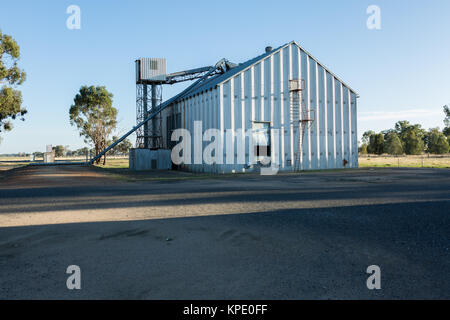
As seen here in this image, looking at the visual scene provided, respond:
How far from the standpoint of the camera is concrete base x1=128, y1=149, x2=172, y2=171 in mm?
30250

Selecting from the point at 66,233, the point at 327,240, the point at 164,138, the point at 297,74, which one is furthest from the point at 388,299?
the point at 164,138

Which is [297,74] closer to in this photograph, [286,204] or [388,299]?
[286,204]

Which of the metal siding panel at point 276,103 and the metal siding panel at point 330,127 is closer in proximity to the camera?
the metal siding panel at point 276,103

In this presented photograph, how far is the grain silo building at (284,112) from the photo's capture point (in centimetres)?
2408

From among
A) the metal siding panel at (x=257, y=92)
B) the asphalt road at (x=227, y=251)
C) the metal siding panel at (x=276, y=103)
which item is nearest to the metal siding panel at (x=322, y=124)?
the metal siding panel at (x=276, y=103)

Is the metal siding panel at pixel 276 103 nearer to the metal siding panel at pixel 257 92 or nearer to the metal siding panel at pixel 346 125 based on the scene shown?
the metal siding panel at pixel 257 92

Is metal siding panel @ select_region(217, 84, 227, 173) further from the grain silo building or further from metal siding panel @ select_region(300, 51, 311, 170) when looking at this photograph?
metal siding panel @ select_region(300, 51, 311, 170)

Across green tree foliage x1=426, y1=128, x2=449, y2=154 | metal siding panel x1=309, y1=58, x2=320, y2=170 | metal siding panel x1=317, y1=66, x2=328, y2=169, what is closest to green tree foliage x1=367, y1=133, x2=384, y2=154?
green tree foliage x1=426, y1=128, x2=449, y2=154

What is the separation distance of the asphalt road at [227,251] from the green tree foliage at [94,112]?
41.3 m

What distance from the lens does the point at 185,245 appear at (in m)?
4.90

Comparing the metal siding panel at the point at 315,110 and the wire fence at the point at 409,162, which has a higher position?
the metal siding panel at the point at 315,110

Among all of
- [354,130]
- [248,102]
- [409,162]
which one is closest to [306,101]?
[248,102]

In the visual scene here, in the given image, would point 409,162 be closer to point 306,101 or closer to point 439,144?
point 306,101

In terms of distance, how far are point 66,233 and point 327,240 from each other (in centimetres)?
468
